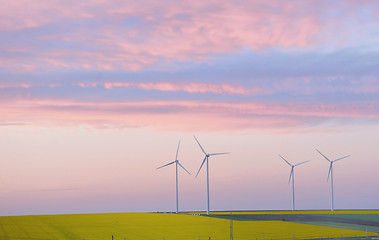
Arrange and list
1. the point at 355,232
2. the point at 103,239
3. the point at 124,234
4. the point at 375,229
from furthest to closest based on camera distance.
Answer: the point at 375,229, the point at 355,232, the point at 124,234, the point at 103,239

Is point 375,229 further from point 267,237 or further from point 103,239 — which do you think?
point 103,239

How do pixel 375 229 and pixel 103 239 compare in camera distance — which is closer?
pixel 103 239

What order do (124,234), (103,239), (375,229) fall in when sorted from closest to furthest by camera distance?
(103,239) → (124,234) → (375,229)

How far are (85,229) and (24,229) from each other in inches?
554

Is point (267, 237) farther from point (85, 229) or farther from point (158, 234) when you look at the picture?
point (85, 229)

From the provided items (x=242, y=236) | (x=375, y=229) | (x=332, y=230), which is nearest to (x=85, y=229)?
(x=242, y=236)

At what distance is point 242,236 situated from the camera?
383 ft

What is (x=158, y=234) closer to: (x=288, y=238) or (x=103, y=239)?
(x=103, y=239)

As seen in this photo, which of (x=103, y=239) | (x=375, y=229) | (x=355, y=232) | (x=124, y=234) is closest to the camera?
(x=103, y=239)

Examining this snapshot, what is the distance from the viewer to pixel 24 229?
13525 centimetres

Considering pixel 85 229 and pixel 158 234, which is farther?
pixel 85 229

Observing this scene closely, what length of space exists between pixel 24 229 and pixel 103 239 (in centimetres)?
3288

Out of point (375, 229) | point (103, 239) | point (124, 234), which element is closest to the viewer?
point (103, 239)

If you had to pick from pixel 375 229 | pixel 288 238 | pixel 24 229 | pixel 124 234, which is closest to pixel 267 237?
pixel 288 238
